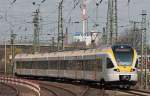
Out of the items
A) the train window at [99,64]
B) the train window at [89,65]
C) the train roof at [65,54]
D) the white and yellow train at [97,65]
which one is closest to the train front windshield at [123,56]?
the white and yellow train at [97,65]

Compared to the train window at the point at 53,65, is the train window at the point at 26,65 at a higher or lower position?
lower

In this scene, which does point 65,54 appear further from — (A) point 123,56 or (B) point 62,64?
(A) point 123,56

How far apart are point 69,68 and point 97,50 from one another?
8.77 metres

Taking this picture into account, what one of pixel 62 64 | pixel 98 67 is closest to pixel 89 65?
pixel 98 67

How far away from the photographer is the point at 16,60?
6969cm

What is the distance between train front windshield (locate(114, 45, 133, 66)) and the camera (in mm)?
36031

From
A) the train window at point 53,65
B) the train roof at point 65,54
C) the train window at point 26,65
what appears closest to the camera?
the train roof at point 65,54

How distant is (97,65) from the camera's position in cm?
3838

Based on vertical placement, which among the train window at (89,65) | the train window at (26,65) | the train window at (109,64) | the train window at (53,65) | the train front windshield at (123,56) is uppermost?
the train front windshield at (123,56)

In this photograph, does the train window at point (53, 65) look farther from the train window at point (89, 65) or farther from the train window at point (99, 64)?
the train window at point (99, 64)

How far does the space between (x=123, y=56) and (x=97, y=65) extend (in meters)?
2.74

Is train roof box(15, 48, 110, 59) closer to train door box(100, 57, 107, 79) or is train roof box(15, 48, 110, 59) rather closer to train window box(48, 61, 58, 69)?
train window box(48, 61, 58, 69)

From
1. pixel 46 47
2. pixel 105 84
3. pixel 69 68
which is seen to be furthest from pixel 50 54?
pixel 46 47

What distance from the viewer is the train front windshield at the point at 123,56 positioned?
36.0 metres
